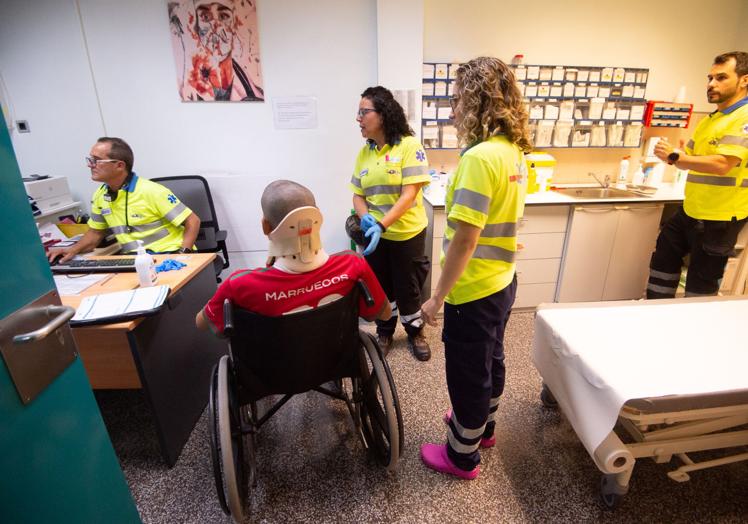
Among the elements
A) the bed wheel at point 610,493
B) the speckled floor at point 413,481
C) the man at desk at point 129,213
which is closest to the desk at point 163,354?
the speckled floor at point 413,481

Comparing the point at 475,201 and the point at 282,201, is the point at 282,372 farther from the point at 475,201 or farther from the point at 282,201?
the point at 475,201

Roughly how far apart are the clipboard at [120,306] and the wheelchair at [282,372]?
38 centimetres

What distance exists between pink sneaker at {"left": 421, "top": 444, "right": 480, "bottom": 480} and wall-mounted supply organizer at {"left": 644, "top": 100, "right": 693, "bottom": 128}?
9.79 feet

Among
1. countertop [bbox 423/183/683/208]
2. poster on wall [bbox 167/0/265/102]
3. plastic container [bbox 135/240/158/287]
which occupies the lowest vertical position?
plastic container [bbox 135/240/158/287]

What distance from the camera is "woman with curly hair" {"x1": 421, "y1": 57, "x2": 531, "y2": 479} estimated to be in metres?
1.07

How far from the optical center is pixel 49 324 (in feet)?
2.27

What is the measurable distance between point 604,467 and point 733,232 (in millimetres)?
1775

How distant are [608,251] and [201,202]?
2955 mm

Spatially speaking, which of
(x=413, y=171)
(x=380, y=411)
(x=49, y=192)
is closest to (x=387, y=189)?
(x=413, y=171)

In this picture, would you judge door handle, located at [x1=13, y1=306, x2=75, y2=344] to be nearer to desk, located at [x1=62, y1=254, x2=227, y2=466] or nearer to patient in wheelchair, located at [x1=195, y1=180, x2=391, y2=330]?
patient in wheelchair, located at [x1=195, y1=180, x2=391, y2=330]

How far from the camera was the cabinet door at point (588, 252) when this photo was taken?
248 centimetres

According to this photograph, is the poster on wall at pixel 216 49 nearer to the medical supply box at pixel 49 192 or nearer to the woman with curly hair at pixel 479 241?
the medical supply box at pixel 49 192

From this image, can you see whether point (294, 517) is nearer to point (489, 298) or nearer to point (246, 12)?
point (489, 298)

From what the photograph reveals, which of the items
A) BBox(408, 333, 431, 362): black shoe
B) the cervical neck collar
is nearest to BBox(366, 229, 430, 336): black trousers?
BBox(408, 333, 431, 362): black shoe
